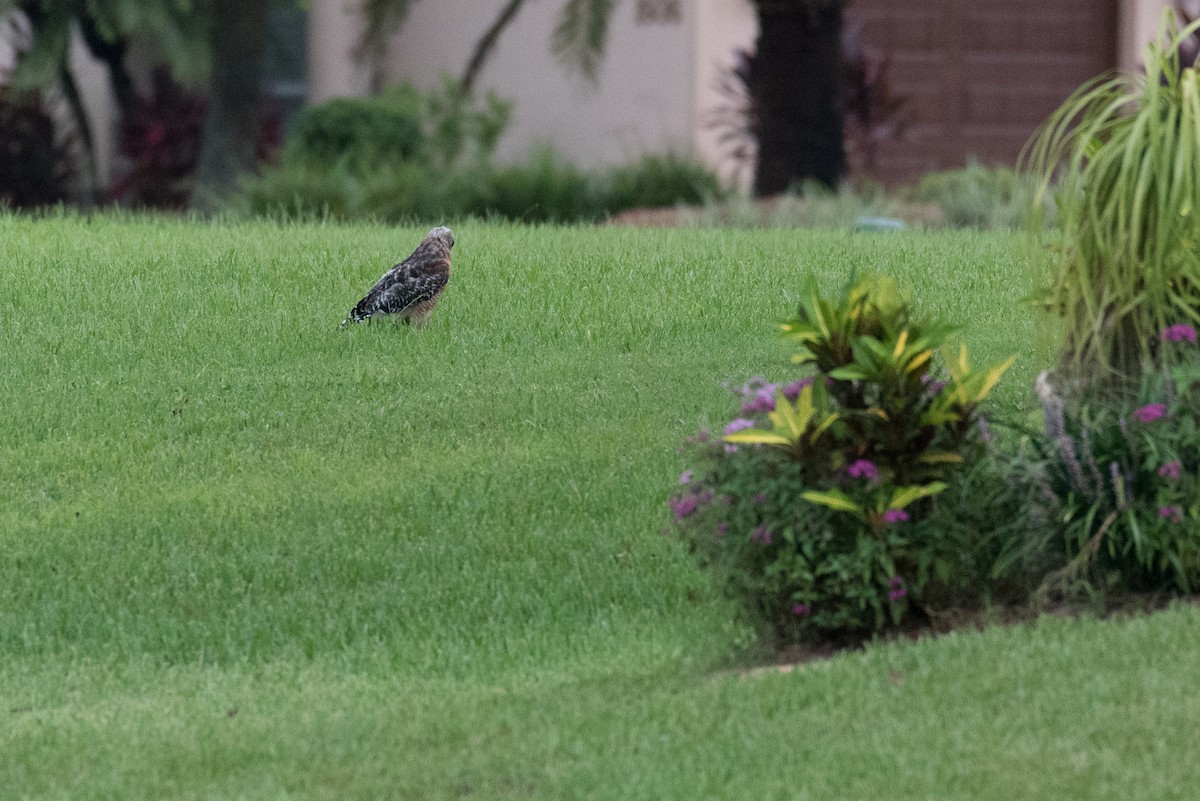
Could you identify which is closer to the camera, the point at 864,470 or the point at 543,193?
the point at 864,470

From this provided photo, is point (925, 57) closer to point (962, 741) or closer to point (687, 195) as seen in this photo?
point (687, 195)

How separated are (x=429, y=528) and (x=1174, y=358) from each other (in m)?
2.98

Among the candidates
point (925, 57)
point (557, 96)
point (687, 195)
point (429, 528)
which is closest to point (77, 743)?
point (429, 528)

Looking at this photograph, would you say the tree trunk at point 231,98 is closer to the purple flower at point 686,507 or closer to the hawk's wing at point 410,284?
the hawk's wing at point 410,284

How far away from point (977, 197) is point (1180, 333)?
999cm

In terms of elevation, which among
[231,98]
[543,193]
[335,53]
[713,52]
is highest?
[335,53]

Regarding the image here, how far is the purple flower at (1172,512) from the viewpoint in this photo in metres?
5.22

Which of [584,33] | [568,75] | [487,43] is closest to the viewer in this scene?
[584,33]

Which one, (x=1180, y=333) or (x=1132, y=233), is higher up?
(x=1132, y=233)

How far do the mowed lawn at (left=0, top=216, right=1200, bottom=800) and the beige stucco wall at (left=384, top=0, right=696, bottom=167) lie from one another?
22.8ft

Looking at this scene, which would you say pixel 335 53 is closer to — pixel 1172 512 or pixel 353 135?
pixel 353 135

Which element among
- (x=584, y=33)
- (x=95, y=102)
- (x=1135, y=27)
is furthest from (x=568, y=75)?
(x=95, y=102)

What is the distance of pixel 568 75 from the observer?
19094 mm

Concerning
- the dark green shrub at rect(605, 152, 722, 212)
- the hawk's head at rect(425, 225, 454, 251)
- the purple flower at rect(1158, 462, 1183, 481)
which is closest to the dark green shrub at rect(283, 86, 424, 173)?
the dark green shrub at rect(605, 152, 722, 212)
